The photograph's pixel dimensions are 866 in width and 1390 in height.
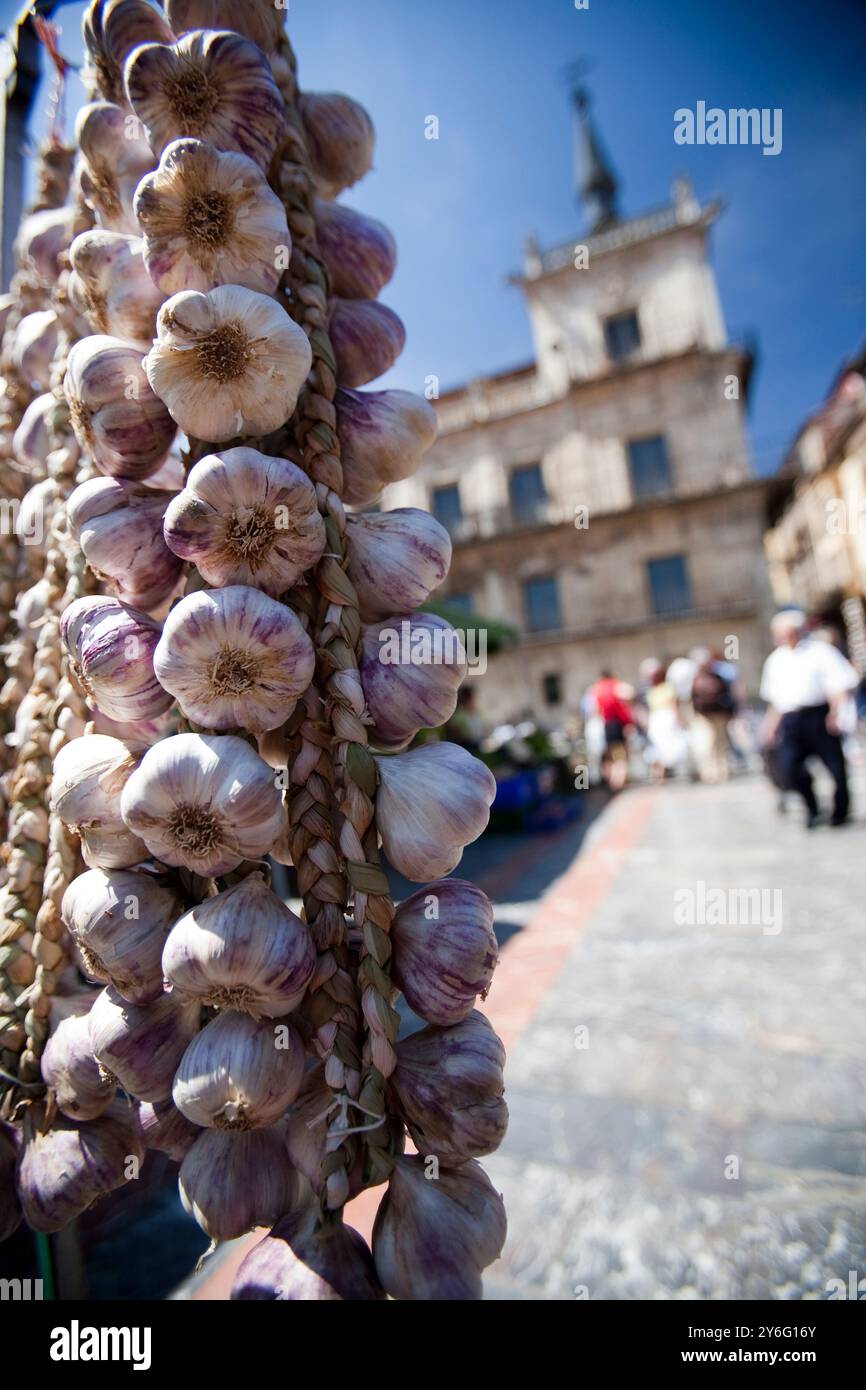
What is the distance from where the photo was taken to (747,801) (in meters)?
5.88

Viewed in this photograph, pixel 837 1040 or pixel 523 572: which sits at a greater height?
pixel 523 572

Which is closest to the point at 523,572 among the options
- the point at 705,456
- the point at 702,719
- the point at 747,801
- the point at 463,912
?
the point at 705,456

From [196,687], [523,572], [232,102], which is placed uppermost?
[523,572]

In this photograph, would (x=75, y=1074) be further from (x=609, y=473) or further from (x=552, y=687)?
(x=609, y=473)

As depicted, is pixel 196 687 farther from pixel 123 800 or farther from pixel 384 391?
pixel 384 391

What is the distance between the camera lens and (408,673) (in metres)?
0.46

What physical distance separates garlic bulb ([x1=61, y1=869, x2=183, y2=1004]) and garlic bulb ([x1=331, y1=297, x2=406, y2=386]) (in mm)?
416

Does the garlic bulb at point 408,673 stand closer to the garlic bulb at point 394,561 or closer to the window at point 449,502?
the garlic bulb at point 394,561

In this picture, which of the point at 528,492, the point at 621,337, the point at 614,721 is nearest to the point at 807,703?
the point at 614,721

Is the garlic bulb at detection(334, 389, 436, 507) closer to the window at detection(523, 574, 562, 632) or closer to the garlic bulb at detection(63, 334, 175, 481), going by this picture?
the garlic bulb at detection(63, 334, 175, 481)

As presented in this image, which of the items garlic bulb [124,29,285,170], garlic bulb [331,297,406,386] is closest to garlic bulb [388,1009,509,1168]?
garlic bulb [331,297,406,386]

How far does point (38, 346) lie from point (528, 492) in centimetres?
1972

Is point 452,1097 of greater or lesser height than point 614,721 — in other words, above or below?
below

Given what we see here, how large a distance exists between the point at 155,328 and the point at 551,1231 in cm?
138
